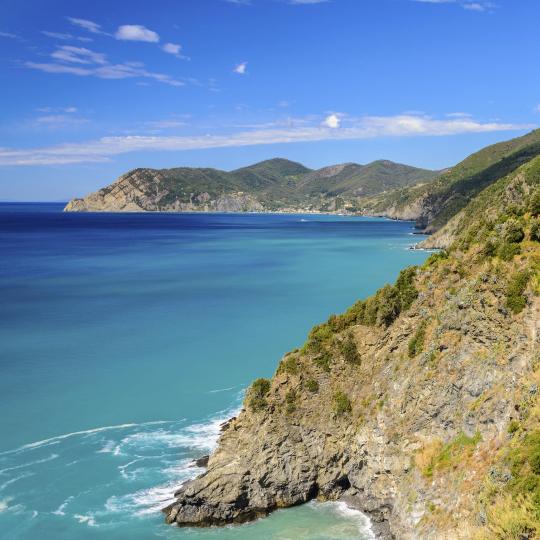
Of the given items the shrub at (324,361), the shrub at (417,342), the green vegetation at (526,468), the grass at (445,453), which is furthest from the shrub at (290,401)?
the green vegetation at (526,468)

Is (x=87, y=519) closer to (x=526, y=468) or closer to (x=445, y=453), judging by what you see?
(x=445, y=453)

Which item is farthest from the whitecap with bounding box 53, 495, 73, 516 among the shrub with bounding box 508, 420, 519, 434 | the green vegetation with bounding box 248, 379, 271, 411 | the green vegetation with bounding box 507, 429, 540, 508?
the shrub with bounding box 508, 420, 519, 434

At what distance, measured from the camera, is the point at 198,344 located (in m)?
56.8

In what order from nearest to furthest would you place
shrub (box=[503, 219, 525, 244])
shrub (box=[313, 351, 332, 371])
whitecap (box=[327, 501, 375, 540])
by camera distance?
1. whitecap (box=[327, 501, 375, 540])
2. shrub (box=[503, 219, 525, 244])
3. shrub (box=[313, 351, 332, 371])

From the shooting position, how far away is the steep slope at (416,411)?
21.5 m

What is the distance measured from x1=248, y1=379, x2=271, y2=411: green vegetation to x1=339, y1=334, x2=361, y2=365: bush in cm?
431

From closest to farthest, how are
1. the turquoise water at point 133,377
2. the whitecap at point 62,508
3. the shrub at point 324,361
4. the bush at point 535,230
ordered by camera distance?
the bush at point 535,230, the turquoise water at point 133,377, the whitecap at point 62,508, the shrub at point 324,361

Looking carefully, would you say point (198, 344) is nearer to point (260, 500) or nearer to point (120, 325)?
point (120, 325)

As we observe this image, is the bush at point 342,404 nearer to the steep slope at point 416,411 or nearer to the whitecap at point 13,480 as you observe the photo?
the steep slope at point 416,411

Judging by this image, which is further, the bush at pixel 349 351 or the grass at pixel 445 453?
the bush at pixel 349 351

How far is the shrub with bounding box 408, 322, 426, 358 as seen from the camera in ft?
89.3

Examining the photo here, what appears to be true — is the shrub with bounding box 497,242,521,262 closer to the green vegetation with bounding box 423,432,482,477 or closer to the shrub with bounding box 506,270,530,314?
the shrub with bounding box 506,270,530,314

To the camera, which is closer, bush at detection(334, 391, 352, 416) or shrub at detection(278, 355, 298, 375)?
bush at detection(334, 391, 352, 416)

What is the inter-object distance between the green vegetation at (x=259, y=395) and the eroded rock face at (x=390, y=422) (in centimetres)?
19
